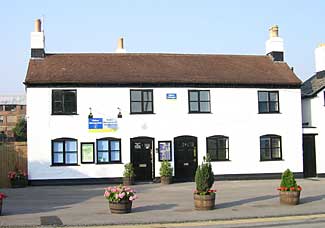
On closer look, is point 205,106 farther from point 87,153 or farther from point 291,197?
point 291,197

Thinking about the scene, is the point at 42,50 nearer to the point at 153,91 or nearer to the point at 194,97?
the point at 153,91

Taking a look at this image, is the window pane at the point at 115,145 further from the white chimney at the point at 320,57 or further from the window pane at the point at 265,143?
the white chimney at the point at 320,57

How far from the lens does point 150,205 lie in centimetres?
1881

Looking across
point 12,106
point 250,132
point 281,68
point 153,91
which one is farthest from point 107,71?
point 12,106

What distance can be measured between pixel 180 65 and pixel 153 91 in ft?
10.8

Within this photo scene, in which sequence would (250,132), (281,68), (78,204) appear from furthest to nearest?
1. (281,68)
2. (250,132)
3. (78,204)

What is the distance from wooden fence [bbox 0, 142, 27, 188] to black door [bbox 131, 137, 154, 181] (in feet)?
19.8

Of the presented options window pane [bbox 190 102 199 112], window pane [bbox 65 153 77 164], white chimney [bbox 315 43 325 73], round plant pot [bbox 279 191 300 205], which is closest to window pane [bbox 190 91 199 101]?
window pane [bbox 190 102 199 112]

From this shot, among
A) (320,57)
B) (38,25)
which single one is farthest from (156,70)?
(320,57)

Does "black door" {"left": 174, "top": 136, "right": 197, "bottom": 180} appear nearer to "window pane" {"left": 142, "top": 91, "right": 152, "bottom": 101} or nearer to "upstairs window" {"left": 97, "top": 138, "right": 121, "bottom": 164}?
"window pane" {"left": 142, "top": 91, "right": 152, "bottom": 101}

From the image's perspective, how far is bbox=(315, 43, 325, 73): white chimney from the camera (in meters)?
33.8

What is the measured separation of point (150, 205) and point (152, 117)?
35.2ft

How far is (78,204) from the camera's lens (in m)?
19.4

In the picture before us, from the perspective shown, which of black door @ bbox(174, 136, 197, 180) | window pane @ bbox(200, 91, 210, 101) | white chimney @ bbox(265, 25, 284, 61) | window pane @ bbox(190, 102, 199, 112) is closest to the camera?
black door @ bbox(174, 136, 197, 180)
